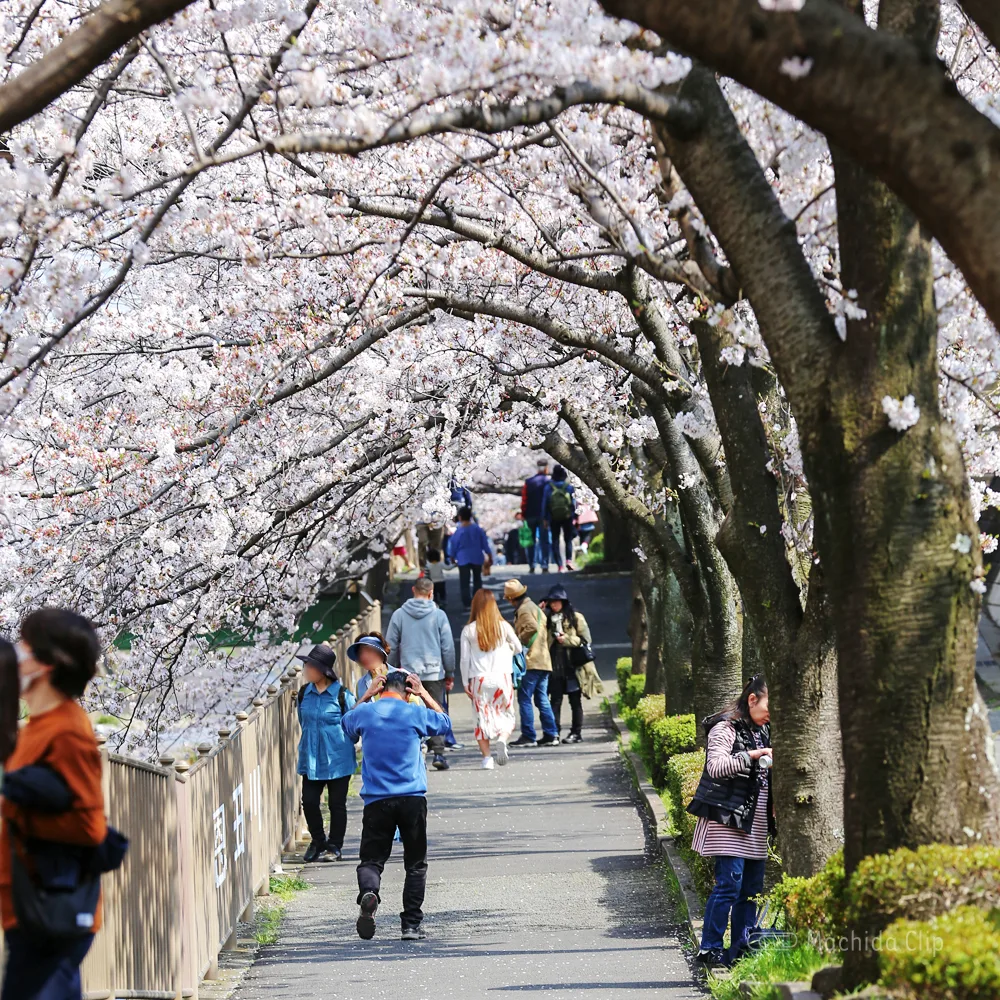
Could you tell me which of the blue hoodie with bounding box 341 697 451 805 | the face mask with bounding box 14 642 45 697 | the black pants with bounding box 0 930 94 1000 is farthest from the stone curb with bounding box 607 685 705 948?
the face mask with bounding box 14 642 45 697

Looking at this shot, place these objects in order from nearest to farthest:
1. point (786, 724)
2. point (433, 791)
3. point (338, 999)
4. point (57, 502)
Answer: point (786, 724), point (338, 999), point (57, 502), point (433, 791)

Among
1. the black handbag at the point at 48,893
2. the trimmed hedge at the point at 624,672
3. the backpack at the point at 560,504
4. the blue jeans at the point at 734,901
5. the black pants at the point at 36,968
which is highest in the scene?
the backpack at the point at 560,504

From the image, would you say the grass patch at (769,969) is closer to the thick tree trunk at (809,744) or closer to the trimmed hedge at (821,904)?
the trimmed hedge at (821,904)

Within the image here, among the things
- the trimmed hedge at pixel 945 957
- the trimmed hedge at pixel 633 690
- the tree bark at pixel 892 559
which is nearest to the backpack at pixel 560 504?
the trimmed hedge at pixel 633 690

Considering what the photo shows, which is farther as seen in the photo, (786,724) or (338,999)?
(338,999)

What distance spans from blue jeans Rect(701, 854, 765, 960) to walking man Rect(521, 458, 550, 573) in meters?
22.9

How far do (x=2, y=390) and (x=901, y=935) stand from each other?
4363 millimetres

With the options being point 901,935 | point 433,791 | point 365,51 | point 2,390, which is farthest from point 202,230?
point 433,791

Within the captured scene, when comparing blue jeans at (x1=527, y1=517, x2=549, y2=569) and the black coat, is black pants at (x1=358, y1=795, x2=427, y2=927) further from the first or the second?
blue jeans at (x1=527, y1=517, x2=549, y2=569)

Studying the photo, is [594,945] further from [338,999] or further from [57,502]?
[57,502]

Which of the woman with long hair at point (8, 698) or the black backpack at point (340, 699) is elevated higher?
the woman with long hair at point (8, 698)

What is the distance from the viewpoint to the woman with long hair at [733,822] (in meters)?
7.54

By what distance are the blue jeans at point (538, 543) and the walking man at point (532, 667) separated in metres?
14.6

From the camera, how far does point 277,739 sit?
39.4 ft
